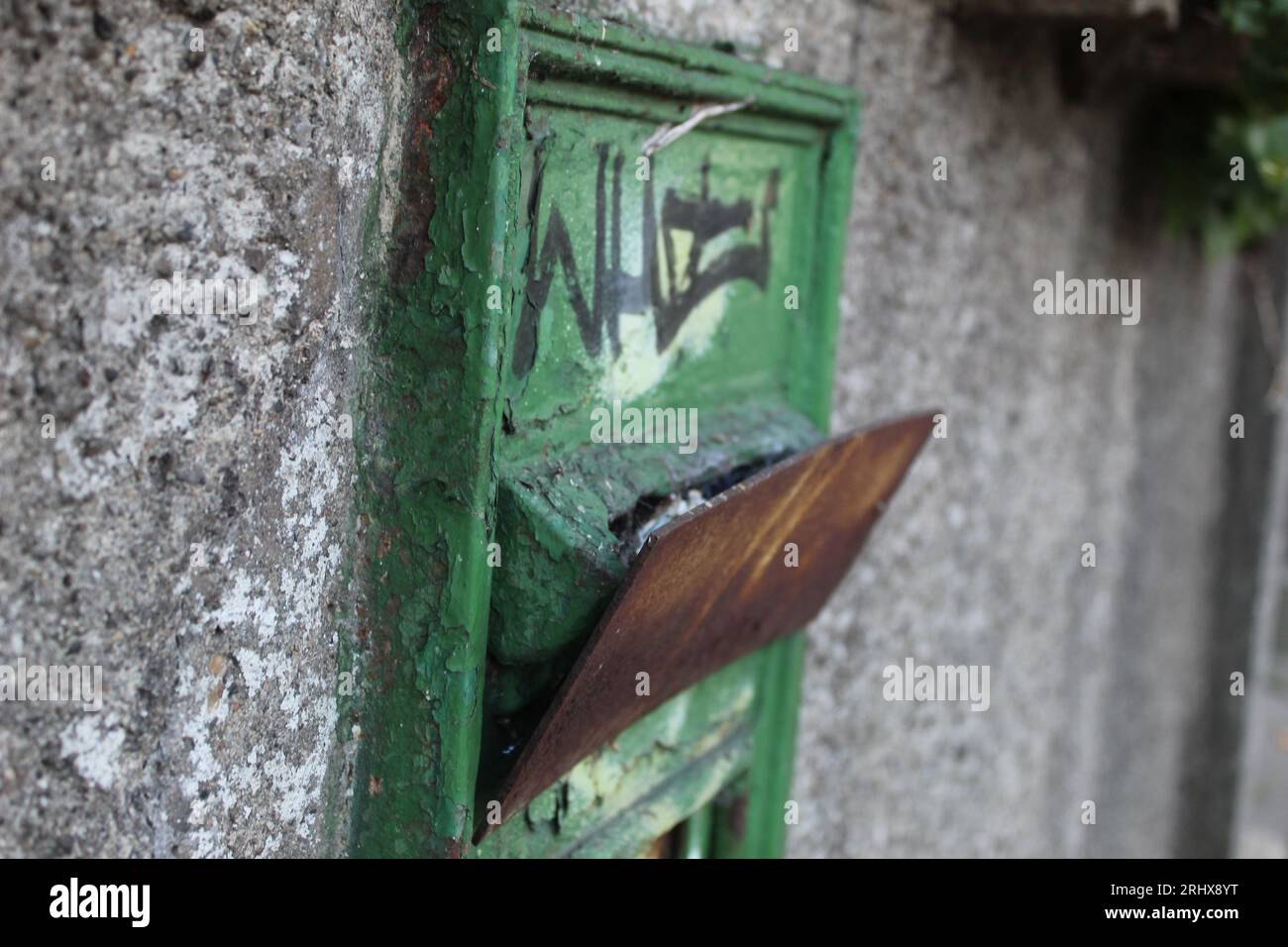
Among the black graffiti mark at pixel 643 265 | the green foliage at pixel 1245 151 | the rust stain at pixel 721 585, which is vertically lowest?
the rust stain at pixel 721 585

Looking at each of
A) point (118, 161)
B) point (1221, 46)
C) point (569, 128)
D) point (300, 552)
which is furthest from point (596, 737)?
point (1221, 46)

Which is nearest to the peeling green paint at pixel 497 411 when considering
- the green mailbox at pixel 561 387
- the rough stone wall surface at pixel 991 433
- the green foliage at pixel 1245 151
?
the green mailbox at pixel 561 387

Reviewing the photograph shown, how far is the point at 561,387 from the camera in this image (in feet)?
5.09

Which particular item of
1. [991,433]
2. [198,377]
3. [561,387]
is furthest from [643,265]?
[991,433]

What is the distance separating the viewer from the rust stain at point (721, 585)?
→ 1.40 meters

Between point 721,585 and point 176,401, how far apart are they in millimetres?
754

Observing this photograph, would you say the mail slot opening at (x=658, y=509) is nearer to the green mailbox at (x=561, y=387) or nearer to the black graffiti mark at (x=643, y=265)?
the green mailbox at (x=561, y=387)

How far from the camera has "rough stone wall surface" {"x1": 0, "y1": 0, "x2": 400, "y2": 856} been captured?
1.05 metres

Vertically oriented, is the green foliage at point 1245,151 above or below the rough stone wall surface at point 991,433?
above

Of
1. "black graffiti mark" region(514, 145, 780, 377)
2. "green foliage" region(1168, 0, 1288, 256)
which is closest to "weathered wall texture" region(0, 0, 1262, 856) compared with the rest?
"black graffiti mark" region(514, 145, 780, 377)

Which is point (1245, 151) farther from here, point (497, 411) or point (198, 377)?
point (198, 377)

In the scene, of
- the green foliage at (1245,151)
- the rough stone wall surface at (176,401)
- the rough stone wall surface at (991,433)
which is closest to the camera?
the rough stone wall surface at (176,401)

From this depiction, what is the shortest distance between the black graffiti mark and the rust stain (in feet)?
0.90

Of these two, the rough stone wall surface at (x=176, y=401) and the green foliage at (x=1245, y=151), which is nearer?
the rough stone wall surface at (x=176, y=401)
